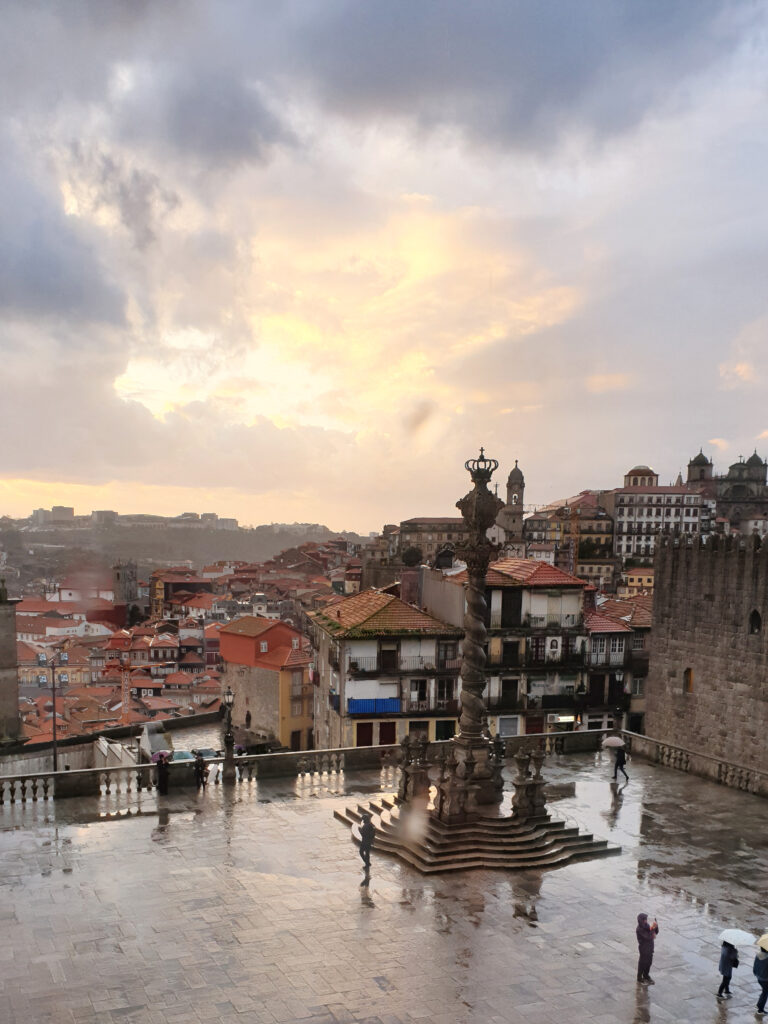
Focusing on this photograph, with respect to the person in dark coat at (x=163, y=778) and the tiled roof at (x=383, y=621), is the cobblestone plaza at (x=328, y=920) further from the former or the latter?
the tiled roof at (x=383, y=621)

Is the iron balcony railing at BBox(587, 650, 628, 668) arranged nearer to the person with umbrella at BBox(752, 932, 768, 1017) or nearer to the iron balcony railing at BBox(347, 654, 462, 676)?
the iron balcony railing at BBox(347, 654, 462, 676)

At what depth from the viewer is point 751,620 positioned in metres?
29.4

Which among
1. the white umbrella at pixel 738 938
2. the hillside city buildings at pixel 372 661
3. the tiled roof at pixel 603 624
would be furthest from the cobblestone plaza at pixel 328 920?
the tiled roof at pixel 603 624

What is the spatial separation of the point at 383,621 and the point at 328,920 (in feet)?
65.0

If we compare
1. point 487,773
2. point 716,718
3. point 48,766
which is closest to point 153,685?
point 48,766

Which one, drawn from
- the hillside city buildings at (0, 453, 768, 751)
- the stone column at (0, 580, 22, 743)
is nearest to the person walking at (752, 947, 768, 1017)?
the hillside city buildings at (0, 453, 768, 751)

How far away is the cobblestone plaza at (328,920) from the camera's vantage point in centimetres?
1275

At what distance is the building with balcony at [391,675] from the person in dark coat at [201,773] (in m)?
11.6

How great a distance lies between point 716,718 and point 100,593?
359 feet

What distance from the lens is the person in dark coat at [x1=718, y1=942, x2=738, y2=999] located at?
43.1ft

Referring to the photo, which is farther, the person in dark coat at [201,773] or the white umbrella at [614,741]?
the white umbrella at [614,741]

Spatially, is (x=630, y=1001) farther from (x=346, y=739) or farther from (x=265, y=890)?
(x=346, y=739)

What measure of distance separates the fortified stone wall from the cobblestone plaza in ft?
24.9

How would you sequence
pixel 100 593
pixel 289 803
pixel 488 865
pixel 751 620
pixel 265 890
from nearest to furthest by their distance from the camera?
pixel 265 890
pixel 488 865
pixel 289 803
pixel 751 620
pixel 100 593
